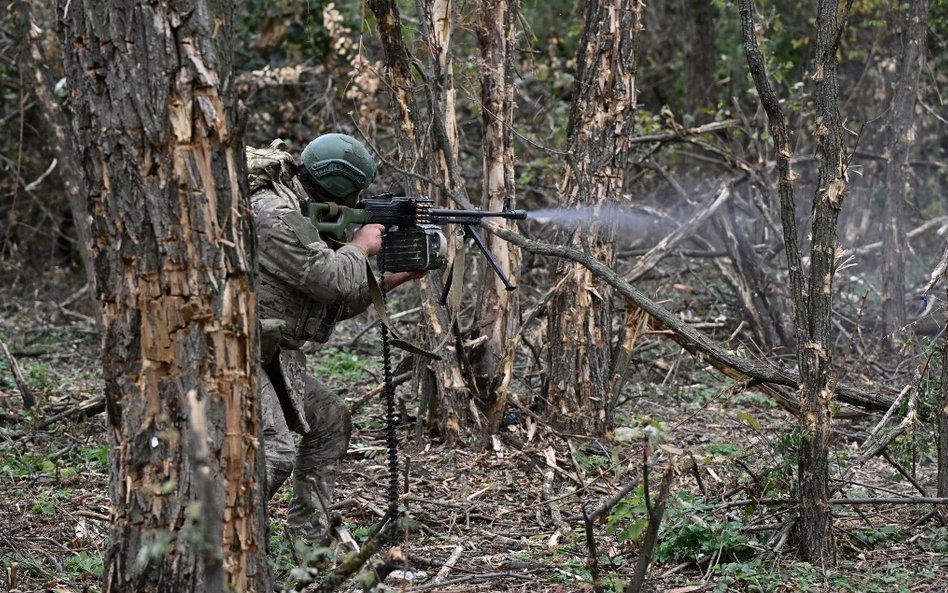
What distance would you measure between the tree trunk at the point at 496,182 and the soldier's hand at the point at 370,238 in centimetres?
192

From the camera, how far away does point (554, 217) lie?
7.15 meters

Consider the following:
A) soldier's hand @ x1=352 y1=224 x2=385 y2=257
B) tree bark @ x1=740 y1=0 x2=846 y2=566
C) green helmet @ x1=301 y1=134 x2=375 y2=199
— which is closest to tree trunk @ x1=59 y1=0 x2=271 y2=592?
green helmet @ x1=301 y1=134 x2=375 y2=199

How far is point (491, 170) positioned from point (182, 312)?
413cm

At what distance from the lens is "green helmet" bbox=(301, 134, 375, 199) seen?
4832 millimetres

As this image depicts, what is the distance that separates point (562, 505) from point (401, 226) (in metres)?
1.99

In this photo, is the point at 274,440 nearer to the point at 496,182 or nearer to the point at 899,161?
the point at 496,182

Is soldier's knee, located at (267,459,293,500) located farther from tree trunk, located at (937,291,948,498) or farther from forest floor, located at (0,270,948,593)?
tree trunk, located at (937,291,948,498)

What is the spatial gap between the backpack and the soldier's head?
109mm

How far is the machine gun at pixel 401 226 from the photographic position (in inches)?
192

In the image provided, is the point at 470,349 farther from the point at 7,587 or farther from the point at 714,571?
the point at 7,587

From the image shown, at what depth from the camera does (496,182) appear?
6.91 metres

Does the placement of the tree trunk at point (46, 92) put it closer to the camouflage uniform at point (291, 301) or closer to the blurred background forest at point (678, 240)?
the blurred background forest at point (678, 240)

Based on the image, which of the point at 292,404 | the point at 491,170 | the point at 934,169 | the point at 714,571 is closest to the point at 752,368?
the point at 714,571

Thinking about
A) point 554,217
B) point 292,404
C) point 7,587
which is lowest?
point 7,587
